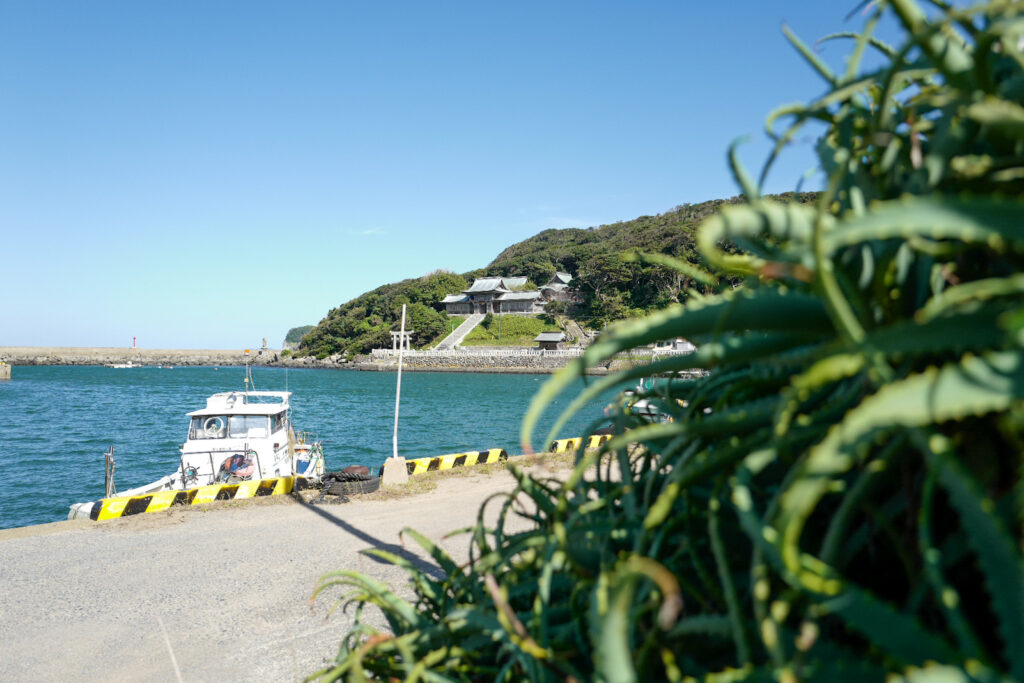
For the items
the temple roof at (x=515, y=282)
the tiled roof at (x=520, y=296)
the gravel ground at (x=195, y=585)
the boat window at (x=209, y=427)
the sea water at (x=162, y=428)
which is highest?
the temple roof at (x=515, y=282)

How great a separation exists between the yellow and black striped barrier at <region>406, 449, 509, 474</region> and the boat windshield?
4.10 metres

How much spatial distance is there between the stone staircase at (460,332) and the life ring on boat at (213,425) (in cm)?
8085

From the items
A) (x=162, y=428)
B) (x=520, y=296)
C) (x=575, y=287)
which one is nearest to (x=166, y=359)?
(x=520, y=296)

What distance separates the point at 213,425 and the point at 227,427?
0.38 meters

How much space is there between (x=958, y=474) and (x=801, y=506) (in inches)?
6.3

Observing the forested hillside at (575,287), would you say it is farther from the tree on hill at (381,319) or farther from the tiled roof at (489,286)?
the tiled roof at (489,286)

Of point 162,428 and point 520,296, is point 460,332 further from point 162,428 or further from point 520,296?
point 162,428

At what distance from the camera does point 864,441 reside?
0.69 m

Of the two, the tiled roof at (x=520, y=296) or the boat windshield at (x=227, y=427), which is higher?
the tiled roof at (x=520, y=296)

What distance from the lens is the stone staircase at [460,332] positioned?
98.6m

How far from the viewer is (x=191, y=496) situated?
11852 millimetres

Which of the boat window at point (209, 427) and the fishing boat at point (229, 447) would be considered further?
the boat window at point (209, 427)

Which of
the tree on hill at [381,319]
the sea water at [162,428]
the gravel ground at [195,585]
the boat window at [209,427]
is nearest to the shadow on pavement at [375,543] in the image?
the gravel ground at [195,585]

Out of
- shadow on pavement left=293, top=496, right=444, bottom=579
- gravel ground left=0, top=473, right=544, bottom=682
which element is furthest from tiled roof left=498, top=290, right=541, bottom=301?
shadow on pavement left=293, top=496, right=444, bottom=579
